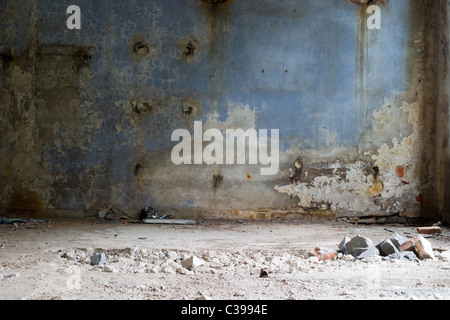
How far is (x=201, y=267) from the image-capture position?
136 inches

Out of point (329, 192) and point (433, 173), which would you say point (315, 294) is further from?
point (433, 173)

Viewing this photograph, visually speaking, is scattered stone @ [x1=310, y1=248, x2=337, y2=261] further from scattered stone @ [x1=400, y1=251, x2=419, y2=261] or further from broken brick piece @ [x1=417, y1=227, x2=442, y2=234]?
broken brick piece @ [x1=417, y1=227, x2=442, y2=234]

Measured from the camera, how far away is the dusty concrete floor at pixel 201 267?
2834mm

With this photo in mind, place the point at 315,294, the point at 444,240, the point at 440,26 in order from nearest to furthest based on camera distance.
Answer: the point at 315,294, the point at 444,240, the point at 440,26

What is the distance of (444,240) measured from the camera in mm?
4547

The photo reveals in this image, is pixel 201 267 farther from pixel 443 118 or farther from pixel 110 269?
pixel 443 118

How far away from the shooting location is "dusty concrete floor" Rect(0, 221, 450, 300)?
2834 millimetres

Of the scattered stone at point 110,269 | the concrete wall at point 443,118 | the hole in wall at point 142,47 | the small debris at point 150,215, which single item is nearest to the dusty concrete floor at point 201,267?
the scattered stone at point 110,269

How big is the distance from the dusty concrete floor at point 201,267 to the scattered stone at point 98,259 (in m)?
0.05

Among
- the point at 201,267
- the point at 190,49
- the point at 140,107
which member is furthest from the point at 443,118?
the point at 201,267

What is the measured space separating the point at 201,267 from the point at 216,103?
2548mm

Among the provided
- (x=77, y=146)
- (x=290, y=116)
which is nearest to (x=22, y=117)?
(x=77, y=146)
